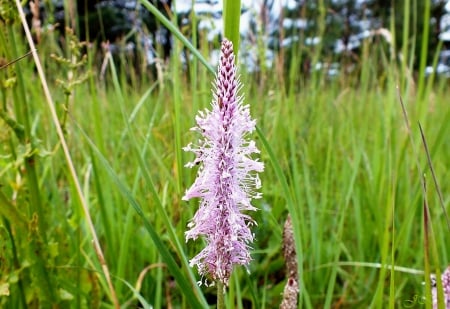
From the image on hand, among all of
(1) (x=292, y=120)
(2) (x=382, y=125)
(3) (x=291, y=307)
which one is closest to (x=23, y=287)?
(3) (x=291, y=307)

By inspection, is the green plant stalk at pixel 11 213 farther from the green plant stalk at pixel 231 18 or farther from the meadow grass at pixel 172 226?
the green plant stalk at pixel 231 18

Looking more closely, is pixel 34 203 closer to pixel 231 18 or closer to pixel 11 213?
pixel 11 213

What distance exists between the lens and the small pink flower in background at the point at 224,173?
66cm

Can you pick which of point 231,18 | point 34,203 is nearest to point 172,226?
point 34,203

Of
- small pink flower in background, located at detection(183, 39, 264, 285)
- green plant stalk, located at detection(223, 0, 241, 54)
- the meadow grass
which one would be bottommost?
the meadow grass

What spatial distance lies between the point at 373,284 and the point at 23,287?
108 centimetres

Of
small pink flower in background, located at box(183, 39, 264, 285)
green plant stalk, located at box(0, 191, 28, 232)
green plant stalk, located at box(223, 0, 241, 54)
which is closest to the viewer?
small pink flower in background, located at box(183, 39, 264, 285)

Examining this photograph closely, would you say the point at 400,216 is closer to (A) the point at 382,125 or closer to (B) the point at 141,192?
(A) the point at 382,125

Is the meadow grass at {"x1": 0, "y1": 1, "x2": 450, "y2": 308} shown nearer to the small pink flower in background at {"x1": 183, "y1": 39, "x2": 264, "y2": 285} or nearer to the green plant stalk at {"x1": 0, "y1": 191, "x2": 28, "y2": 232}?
the green plant stalk at {"x1": 0, "y1": 191, "x2": 28, "y2": 232}

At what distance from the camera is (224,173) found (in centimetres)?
66

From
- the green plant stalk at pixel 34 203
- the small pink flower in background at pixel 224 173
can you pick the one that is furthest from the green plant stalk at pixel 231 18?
the green plant stalk at pixel 34 203

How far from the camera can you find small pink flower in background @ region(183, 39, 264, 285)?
2.16 ft

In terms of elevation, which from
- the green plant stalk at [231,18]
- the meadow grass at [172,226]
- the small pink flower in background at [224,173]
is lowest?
the meadow grass at [172,226]

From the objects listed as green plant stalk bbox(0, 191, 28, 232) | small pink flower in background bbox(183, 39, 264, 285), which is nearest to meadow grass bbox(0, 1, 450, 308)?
green plant stalk bbox(0, 191, 28, 232)
